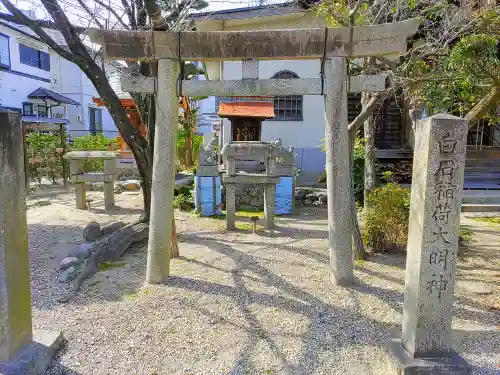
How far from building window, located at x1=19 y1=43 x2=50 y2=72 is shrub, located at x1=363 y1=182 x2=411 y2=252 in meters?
20.3

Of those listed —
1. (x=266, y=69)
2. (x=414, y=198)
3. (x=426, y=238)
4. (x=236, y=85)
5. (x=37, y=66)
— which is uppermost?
(x=37, y=66)

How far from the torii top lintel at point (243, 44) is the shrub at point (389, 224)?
2.64 meters

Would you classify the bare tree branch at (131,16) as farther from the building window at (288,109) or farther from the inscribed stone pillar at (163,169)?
the building window at (288,109)

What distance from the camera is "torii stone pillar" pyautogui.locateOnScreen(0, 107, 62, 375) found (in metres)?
2.69

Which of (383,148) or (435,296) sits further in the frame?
(383,148)

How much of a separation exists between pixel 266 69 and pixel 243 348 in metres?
10.9

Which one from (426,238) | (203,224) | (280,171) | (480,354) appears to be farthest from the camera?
(280,171)

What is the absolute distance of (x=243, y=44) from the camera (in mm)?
4387

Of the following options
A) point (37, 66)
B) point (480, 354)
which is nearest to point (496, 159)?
point (480, 354)

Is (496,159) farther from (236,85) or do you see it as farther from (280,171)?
(236,85)

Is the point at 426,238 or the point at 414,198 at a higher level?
the point at 414,198

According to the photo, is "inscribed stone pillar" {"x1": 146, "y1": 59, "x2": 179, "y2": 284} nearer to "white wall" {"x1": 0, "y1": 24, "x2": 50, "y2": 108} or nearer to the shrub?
the shrub

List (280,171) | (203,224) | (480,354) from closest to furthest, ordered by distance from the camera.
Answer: (480,354) < (203,224) < (280,171)

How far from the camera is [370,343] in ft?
11.1
